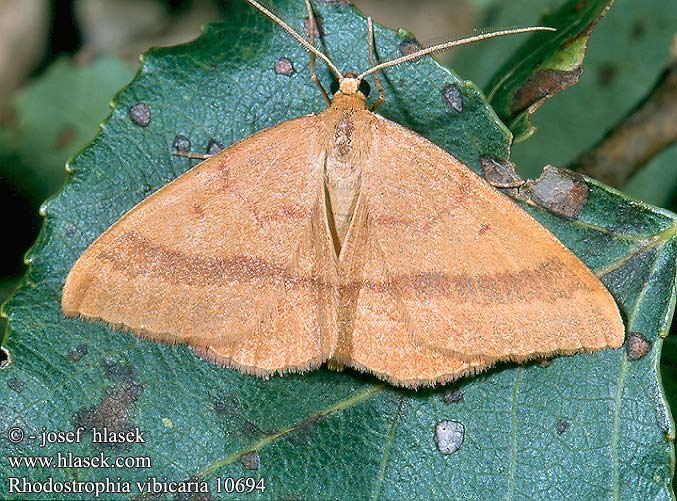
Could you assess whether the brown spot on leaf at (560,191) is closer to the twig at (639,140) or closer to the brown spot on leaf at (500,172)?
the brown spot on leaf at (500,172)

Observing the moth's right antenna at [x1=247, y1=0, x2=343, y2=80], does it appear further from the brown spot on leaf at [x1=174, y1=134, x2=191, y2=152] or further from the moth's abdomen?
the brown spot on leaf at [x1=174, y1=134, x2=191, y2=152]

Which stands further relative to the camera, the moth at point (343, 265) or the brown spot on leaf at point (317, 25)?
the brown spot on leaf at point (317, 25)

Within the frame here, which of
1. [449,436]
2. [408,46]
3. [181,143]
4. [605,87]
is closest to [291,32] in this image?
[408,46]

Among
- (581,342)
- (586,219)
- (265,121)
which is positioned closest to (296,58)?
(265,121)

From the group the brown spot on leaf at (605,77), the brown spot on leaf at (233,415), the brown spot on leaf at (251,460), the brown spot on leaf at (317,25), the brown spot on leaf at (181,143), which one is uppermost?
the brown spot on leaf at (317,25)

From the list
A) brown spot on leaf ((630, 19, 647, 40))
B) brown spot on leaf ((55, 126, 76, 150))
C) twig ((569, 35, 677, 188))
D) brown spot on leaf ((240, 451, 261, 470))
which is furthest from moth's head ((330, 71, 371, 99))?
brown spot on leaf ((55, 126, 76, 150))

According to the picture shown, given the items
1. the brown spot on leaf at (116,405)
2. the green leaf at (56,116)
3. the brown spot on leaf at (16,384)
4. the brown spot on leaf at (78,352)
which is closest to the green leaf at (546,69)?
the brown spot on leaf at (116,405)

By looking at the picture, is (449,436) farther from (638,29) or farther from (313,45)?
(638,29)
